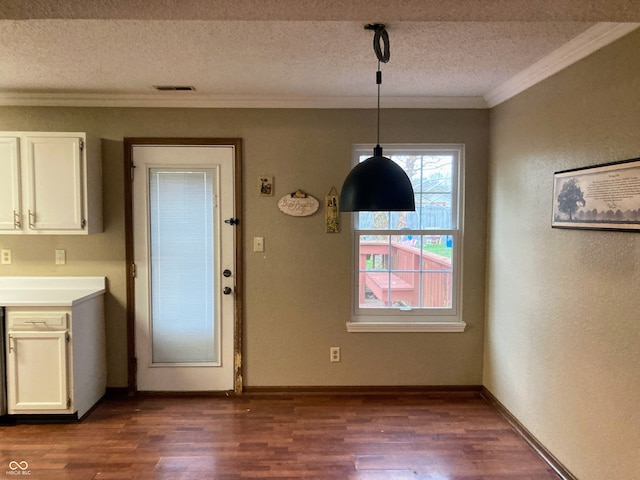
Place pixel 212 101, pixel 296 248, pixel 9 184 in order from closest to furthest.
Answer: pixel 9 184 → pixel 212 101 → pixel 296 248

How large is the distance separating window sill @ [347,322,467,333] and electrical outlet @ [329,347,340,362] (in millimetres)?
193

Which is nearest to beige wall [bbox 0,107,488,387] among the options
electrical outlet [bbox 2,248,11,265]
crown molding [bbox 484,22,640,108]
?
→ electrical outlet [bbox 2,248,11,265]

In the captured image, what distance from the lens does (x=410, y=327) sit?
300cm

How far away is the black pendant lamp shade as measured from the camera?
1701mm

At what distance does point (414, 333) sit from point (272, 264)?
129 centimetres

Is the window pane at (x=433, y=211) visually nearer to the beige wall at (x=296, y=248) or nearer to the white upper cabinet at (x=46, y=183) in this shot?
the beige wall at (x=296, y=248)

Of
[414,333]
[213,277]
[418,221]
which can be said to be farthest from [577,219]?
[213,277]

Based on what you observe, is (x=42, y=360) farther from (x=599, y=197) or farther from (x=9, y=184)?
(x=599, y=197)

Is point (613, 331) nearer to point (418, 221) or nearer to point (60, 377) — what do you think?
point (418, 221)

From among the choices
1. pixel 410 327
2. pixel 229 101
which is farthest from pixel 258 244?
pixel 410 327

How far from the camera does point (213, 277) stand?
297 cm

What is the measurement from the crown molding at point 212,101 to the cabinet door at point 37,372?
1.72 metres

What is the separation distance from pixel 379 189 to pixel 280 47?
0.98m

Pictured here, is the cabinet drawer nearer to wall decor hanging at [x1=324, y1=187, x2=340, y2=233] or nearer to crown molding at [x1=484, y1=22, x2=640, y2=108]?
wall decor hanging at [x1=324, y1=187, x2=340, y2=233]
